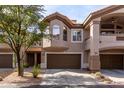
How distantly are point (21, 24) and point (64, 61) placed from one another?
10908mm

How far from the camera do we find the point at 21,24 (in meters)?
22.1

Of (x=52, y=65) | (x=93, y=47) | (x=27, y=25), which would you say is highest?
(x=27, y=25)

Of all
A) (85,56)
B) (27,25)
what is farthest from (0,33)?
(85,56)

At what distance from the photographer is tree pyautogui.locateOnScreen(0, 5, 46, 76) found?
21.5 meters

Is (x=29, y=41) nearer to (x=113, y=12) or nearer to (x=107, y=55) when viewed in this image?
(x=113, y=12)

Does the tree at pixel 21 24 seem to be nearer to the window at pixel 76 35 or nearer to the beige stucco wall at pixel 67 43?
the beige stucco wall at pixel 67 43

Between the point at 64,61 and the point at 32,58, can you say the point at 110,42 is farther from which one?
the point at 32,58

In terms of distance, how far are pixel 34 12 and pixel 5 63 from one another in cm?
1258

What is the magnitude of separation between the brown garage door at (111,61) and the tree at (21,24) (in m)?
12.2

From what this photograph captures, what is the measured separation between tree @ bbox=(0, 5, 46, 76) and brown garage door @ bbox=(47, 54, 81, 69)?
9.27 metres

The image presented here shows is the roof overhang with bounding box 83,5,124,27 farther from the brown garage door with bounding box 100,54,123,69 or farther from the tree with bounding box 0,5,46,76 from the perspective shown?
the brown garage door with bounding box 100,54,123,69

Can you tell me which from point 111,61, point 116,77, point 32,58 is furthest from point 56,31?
point 116,77

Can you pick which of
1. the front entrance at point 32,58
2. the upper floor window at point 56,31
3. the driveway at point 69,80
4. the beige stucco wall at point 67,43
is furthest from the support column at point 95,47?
the front entrance at point 32,58
